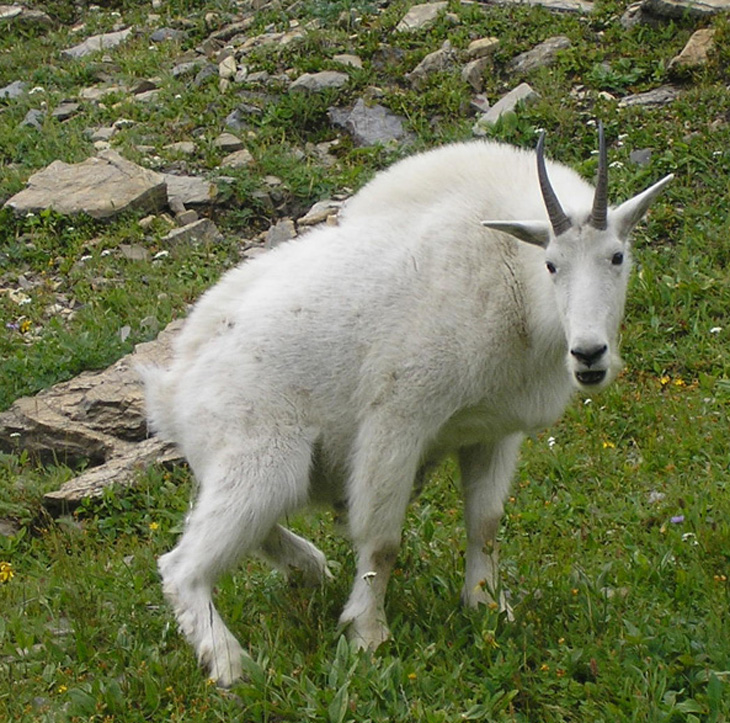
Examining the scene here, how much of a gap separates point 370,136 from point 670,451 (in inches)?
246

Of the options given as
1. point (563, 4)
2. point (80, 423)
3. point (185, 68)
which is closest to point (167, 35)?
point (185, 68)

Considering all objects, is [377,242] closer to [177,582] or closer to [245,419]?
[245,419]

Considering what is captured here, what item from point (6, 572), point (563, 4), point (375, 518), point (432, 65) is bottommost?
point (432, 65)

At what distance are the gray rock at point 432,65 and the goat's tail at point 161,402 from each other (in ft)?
24.7

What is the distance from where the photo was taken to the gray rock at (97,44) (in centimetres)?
1566

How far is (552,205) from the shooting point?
189 inches

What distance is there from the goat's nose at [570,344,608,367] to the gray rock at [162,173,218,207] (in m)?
7.39

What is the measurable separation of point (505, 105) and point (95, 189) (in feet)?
13.5

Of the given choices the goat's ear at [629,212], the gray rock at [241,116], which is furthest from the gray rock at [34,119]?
the goat's ear at [629,212]

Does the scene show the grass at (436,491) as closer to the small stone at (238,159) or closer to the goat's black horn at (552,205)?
the small stone at (238,159)

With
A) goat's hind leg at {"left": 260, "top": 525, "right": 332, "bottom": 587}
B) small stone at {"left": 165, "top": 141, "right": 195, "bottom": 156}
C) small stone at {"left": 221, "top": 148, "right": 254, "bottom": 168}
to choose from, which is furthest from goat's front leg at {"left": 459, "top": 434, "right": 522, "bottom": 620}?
small stone at {"left": 165, "top": 141, "right": 195, "bottom": 156}

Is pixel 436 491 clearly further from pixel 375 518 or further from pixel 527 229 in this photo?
pixel 527 229

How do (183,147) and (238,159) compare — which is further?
(183,147)

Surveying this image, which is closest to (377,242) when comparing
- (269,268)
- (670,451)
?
(269,268)
